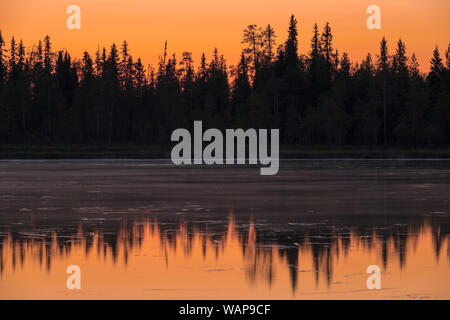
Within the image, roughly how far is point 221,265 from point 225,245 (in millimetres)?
2567

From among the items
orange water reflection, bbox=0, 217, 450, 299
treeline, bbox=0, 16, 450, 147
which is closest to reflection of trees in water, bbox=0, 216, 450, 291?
orange water reflection, bbox=0, 217, 450, 299

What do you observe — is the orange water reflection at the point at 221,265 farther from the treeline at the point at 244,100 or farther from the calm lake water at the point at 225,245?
the treeline at the point at 244,100

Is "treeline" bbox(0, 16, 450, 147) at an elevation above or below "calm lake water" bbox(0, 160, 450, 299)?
above

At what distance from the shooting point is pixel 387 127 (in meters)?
133

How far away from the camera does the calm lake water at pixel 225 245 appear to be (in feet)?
45.5

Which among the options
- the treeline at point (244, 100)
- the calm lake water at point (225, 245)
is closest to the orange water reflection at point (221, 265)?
the calm lake water at point (225, 245)

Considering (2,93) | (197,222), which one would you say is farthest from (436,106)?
(197,222)

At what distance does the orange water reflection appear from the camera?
13531mm

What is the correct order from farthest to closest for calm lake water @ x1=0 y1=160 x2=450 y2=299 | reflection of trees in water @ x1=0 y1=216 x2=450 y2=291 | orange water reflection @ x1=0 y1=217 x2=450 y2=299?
reflection of trees in water @ x1=0 y1=216 x2=450 y2=291, calm lake water @ x1=0 y1=160 x2=450 y2=299, orange water reflection @ x1=0 y1=217 x2=450 y2=299

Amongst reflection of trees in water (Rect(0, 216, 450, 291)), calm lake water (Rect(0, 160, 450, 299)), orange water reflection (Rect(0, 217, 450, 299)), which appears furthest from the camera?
reflection of trees in water (Rect(0, 216, 450, 291))

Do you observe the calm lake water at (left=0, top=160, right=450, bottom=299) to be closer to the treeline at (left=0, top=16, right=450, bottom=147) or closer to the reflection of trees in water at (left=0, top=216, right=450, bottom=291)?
the reflection of trees in water at (left=0, top=216, right=450, bottom=291)

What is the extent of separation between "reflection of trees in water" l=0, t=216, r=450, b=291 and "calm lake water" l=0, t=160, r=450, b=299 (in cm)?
3
